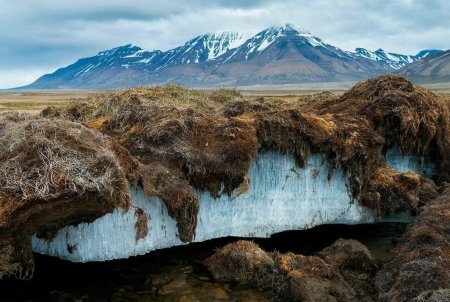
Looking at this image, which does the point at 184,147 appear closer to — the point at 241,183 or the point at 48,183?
the point at 241,183

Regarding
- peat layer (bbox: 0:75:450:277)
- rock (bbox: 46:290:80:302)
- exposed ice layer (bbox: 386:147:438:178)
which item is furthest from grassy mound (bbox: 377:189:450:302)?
rock (bbox: 46:290:80:302)

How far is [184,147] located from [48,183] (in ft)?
16.5

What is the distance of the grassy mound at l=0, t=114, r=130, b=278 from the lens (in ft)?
36.6

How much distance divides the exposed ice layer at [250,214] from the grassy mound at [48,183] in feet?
4.57

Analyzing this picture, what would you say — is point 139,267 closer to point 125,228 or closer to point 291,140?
point 125,228

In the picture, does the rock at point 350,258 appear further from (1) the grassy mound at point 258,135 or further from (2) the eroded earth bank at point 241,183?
(1) the grassy mound at point 258,135

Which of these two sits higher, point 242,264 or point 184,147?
point 184,147

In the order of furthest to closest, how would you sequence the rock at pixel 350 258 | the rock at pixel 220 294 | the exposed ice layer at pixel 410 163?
the exposed ice layer at pixel 410 163, the rock at pixel 350 258, the rock at pixel 220 294

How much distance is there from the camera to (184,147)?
1538 centimetres

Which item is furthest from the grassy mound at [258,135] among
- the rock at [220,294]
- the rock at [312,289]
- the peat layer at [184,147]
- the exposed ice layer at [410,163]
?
the rock at [312,289]

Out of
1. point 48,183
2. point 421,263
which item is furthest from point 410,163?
point 48,183

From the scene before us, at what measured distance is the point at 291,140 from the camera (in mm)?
17031

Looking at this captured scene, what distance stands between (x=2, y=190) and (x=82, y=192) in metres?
1.76

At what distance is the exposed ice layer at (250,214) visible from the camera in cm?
1392
